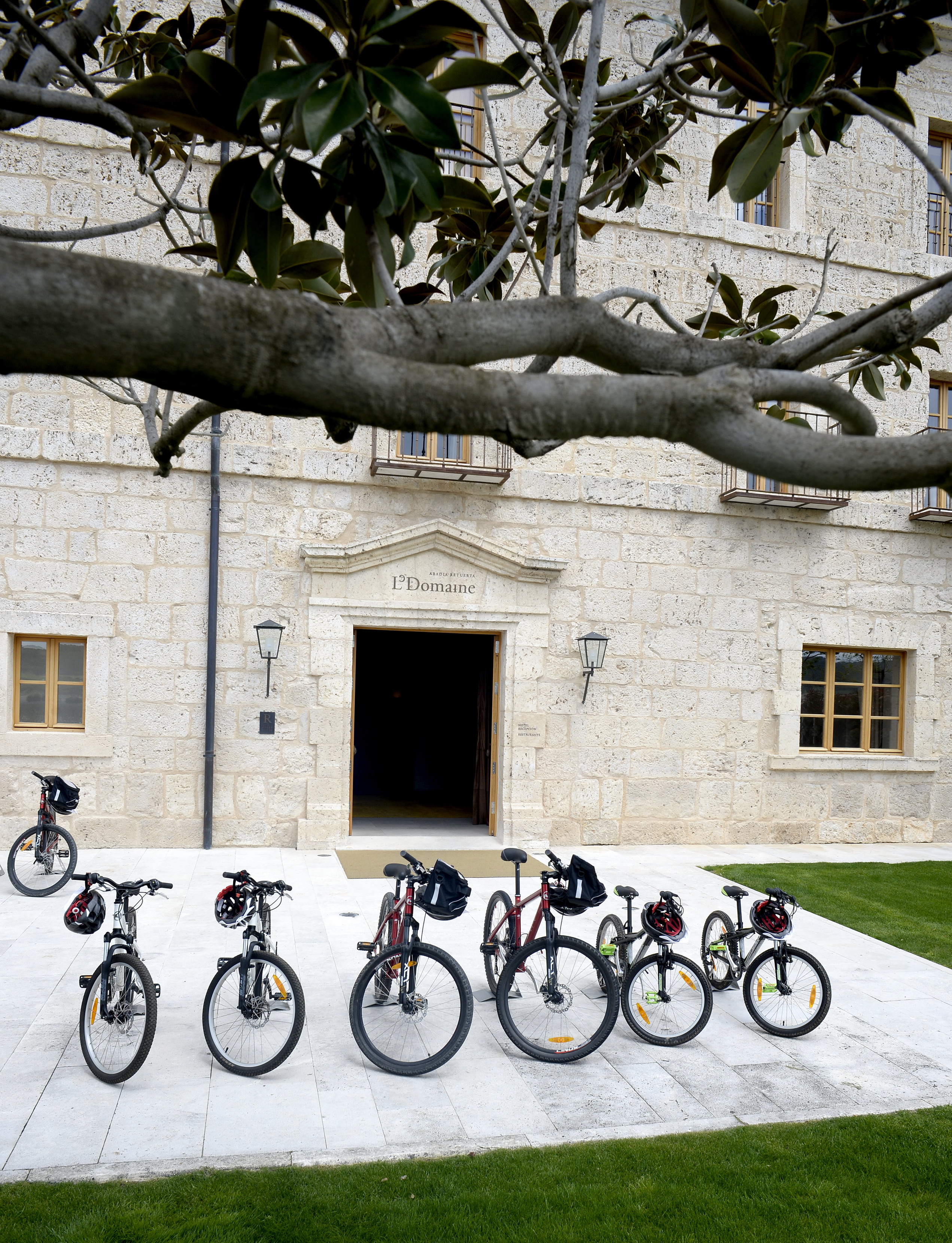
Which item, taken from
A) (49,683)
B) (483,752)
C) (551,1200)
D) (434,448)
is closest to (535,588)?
(434,448)

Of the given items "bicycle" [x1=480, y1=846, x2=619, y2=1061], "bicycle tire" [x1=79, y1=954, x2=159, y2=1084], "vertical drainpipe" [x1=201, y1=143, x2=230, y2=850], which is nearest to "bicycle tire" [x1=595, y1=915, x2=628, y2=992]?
"bicycle" [x1=480, y1=846, x2=619, y2=1061]

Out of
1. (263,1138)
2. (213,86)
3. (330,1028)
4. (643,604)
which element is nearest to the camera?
(213,86)

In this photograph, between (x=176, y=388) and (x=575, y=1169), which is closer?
(x=176, y=388)

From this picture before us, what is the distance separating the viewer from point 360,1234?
3.20 m

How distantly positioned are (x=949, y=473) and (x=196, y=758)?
26.8 feet

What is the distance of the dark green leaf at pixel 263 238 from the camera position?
253 centimetres

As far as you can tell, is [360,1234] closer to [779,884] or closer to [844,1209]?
[844,1209]

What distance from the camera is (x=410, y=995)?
4.49 meters

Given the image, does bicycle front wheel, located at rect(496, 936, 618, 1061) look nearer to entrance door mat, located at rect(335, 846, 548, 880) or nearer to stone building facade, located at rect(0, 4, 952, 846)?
entrance door mat, located at rect(335, 846, 548, 880)

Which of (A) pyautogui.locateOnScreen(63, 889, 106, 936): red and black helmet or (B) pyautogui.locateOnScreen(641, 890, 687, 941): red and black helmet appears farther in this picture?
(B) pyautogui.locateOnScreen(641, 890, 687, 941): red and black helmet

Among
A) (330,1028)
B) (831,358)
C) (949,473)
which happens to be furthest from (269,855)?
(949,473)

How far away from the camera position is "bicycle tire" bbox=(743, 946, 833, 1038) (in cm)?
505

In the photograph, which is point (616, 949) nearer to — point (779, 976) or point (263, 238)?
point (779, 976)

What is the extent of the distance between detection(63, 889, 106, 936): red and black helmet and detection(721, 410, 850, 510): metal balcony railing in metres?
7.54
